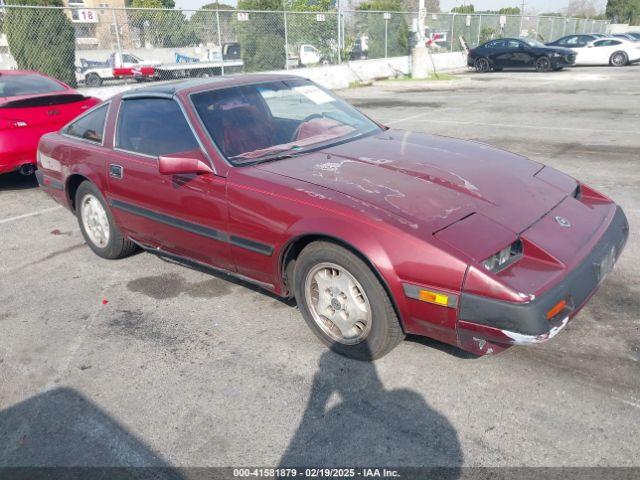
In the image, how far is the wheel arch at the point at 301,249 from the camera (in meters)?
2.88

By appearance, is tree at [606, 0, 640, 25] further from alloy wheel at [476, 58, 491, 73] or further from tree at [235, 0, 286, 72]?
tree at [235, 0, 286, 72]

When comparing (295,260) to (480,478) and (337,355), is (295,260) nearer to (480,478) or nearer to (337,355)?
(337,355)

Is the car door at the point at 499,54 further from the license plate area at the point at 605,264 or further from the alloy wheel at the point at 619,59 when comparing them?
the license plate area at the point at 605,264

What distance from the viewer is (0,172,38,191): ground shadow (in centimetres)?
769

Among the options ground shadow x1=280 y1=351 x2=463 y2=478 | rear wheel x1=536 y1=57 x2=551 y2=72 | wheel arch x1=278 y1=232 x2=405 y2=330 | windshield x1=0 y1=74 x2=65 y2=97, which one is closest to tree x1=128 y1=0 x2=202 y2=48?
windshield x1=0 y1=74 x2=65 y2=97

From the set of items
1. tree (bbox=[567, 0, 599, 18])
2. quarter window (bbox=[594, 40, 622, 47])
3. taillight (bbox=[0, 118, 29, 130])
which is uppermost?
tree (bbox=[567, 0, 599, 18])

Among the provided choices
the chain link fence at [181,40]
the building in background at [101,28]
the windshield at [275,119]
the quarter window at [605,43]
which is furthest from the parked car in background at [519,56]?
the windshield at [275,119]

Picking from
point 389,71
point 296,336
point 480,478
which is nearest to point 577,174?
point 296,336

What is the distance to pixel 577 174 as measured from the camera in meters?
6.94

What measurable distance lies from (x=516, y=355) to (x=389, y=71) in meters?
21.0

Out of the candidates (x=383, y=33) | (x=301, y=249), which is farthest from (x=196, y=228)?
(x=383, y=33)

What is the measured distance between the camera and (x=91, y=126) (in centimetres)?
484

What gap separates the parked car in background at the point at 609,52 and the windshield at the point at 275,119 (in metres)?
23.9

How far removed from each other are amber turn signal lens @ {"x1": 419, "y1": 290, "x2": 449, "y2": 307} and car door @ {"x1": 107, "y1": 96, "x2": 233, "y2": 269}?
1446 mm
